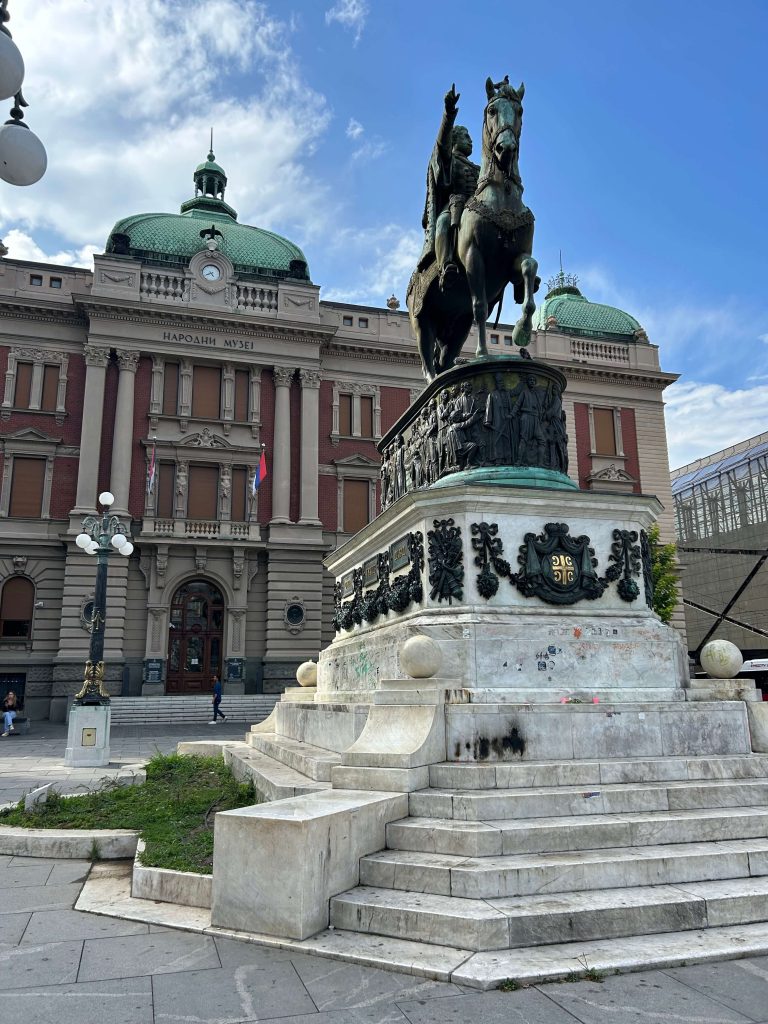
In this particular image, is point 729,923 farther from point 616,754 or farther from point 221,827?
point 221,827

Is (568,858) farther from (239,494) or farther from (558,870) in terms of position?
(239,494)

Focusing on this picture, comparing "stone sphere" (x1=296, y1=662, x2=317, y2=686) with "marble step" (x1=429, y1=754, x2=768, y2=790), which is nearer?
"marble step" (x1=429, y1=754, x2=768, y2=790)

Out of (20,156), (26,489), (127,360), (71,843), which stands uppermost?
(127,360)

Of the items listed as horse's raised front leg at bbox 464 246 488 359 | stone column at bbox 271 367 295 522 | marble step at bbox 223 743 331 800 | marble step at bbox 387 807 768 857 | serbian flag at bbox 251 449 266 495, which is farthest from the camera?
stone column at bbox 271 367 295 522

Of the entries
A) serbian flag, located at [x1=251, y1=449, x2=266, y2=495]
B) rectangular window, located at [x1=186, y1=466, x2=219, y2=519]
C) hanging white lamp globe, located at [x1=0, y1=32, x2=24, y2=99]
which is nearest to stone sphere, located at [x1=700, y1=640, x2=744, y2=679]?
hanging white lamp globe, located at [x1=0, y1=32, x2=24, y2=99]

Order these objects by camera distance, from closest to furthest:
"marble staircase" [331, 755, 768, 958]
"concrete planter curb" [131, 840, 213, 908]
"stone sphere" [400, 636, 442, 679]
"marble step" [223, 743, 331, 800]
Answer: "marble staircase" [331, 755, 768, 958] < "concrete planter curb" [131, 840, 213, 908] < "marble step" [223, 743, 331, 800] < "stone sphere" [400, 636, 442, 679]

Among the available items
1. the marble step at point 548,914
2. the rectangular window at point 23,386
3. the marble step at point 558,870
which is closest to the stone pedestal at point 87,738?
the marble step at point 558,870

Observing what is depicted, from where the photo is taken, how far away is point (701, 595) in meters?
56.8

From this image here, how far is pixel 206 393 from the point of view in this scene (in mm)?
36344

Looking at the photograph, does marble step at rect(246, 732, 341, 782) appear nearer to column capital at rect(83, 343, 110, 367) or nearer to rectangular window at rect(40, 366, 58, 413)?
column capital at rect(83, 343, 110, 367)

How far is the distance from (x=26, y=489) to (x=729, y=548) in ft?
151

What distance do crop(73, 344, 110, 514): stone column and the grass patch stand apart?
2532 centimetres

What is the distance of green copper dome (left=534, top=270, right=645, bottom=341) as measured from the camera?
45594 millimetres

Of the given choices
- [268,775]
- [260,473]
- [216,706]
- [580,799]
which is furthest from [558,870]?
[260,473]
